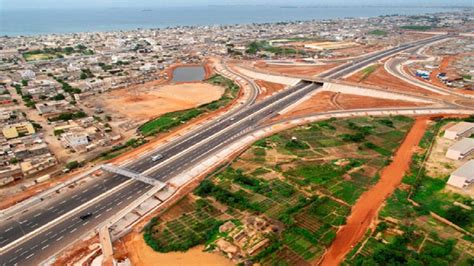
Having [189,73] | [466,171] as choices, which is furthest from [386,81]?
[189,73]

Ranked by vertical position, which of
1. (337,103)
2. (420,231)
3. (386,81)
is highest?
(386,81)

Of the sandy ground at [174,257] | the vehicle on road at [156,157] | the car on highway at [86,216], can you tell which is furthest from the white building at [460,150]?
the car on highway at [86,216]

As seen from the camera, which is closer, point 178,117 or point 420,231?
point 420,231

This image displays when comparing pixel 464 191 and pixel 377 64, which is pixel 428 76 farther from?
pixel 464 191

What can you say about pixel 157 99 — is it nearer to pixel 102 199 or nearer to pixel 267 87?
pixel 267 87

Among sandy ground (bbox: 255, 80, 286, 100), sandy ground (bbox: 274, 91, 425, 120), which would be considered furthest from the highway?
sandy ground (bbox: 255, 80, 286, 100)

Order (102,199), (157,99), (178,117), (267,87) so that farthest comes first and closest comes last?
(267,87)
(157,99)
(178,117)
(102,199)
